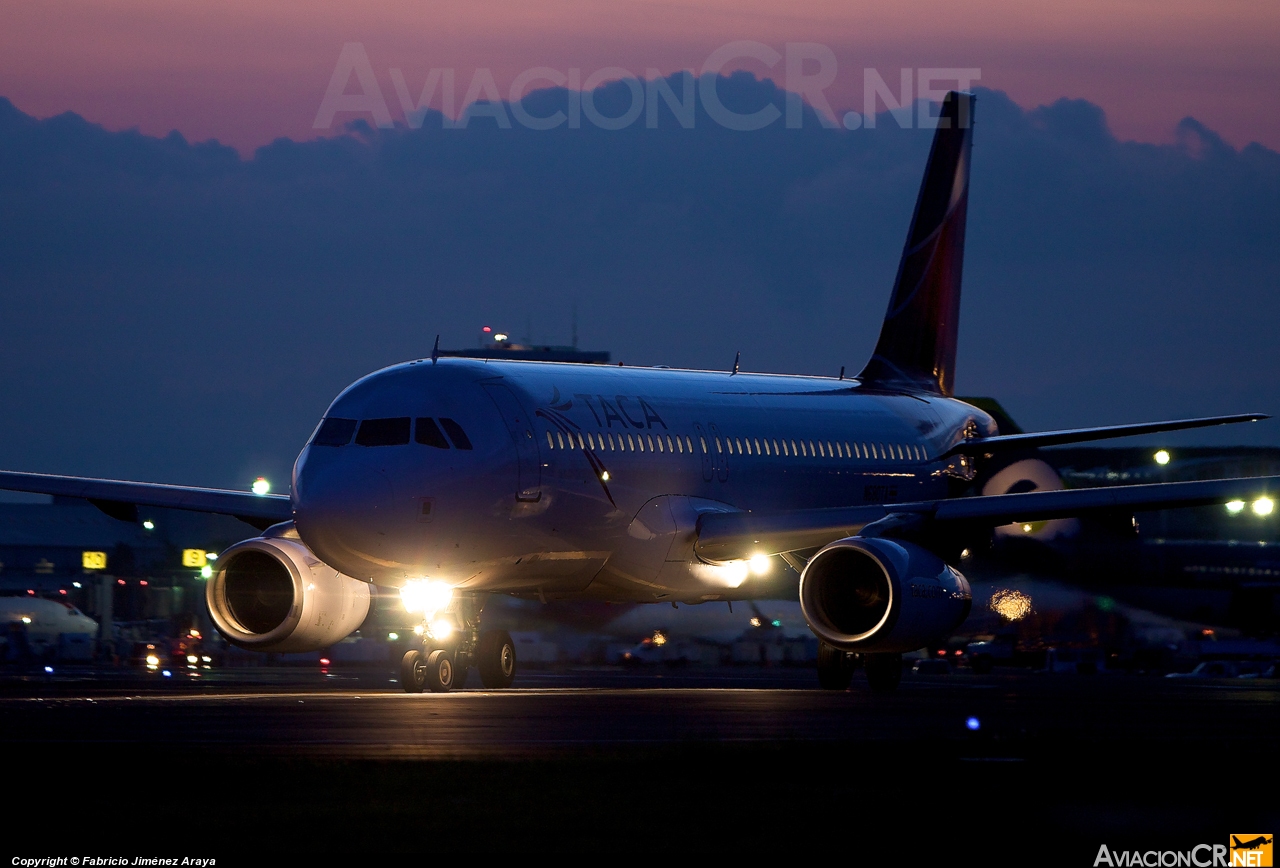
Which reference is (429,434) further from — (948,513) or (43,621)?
(43,621)

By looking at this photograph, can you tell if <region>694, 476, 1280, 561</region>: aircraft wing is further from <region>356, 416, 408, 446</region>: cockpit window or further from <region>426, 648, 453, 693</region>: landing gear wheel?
<region>356, 416, 408, 446</region>: cockpit window

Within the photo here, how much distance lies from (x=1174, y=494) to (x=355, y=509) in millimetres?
11145

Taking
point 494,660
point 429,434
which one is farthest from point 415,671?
point 429,434

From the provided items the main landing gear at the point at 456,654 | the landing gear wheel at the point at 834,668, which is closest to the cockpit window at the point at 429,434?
the main landing gear at the point at 456,654

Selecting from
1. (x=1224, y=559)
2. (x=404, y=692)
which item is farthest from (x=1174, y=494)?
(x=1224, y=559)

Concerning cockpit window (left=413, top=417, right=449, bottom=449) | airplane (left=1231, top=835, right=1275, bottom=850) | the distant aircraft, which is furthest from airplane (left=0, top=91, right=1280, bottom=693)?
the distant aircraft

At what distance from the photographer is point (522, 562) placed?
24891mm

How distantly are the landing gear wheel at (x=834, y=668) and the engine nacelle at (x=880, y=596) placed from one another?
366 cm

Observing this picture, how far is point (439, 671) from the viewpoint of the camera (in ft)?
81.6

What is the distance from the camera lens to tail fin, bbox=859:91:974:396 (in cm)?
3644

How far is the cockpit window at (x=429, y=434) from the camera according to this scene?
77.6 ft

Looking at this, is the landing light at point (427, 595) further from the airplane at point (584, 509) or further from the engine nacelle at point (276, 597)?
the engine nacelle at point (276, 597)

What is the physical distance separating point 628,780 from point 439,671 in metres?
12.6

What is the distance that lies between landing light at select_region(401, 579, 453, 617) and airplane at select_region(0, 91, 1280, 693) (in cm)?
4
